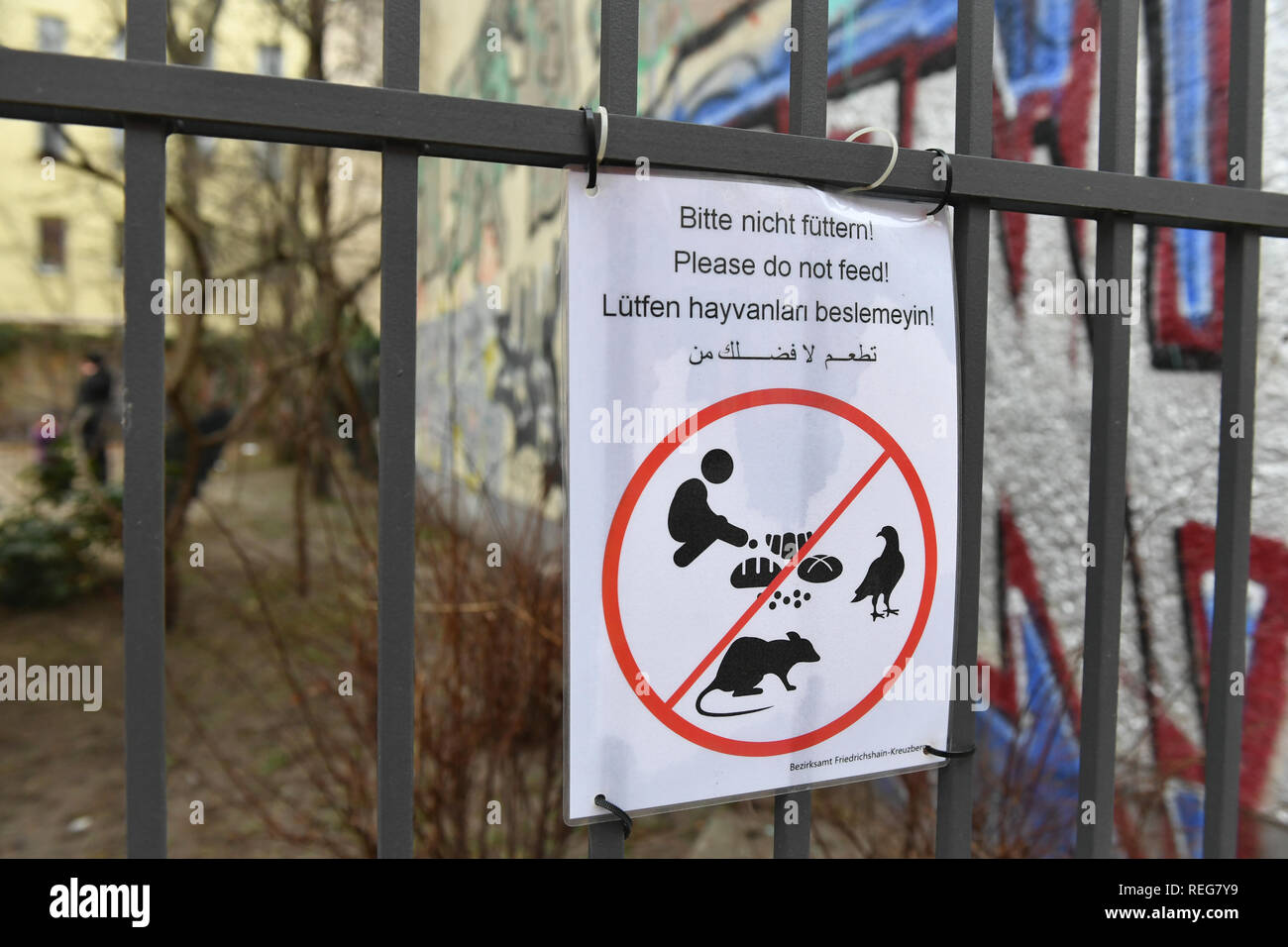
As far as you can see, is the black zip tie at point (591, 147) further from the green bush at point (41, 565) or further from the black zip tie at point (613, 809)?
the green bush at point (41, 565)

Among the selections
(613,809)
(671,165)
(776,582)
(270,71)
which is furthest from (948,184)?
(270,71)

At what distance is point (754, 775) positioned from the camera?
4.33ft

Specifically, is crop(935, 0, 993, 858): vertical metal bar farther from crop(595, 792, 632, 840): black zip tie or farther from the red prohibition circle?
crop(595, 792, 632, 840): black zip tie

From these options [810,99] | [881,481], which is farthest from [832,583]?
[810,99]

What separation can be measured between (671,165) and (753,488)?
1.51 feet

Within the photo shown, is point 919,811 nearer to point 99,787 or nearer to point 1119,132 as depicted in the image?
point 1119,132

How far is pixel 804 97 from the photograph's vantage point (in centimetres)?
129

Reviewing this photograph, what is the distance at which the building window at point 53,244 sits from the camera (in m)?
6.01

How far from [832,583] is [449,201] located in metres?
8.13

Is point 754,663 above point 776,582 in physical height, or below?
below

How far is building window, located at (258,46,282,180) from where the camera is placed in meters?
5.36

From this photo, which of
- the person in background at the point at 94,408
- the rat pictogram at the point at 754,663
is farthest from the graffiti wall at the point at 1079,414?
the person in background at the point at 94,408

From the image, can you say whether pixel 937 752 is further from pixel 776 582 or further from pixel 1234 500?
pixel 1234 500

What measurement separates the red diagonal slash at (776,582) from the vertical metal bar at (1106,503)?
41cm
